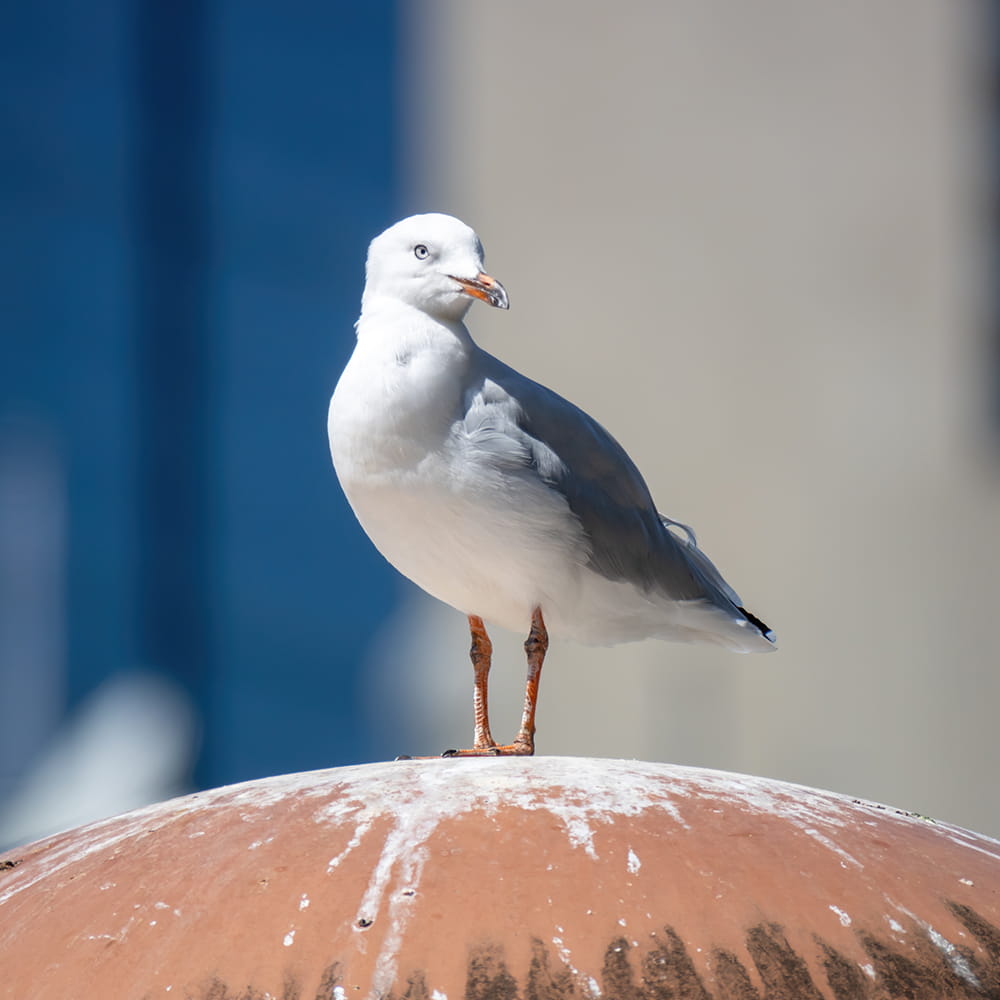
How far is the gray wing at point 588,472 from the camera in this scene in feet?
10.1

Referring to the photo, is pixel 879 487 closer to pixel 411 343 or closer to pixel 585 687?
pixel 585 687

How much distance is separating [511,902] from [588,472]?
1.52m

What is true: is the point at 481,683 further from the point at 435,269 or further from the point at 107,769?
the point at 107,769

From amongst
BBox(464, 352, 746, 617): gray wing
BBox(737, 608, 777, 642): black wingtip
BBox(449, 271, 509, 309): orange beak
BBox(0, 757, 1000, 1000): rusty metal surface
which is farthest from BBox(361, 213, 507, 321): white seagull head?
BBox(0, 757, 1000, 1000): rusty metal surface

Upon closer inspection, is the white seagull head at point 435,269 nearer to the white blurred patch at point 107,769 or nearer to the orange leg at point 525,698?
the orange leg at point 525,698

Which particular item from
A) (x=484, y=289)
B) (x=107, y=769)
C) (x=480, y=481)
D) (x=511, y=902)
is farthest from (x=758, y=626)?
(x=107, y=769)

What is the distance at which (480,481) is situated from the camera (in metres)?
2.99

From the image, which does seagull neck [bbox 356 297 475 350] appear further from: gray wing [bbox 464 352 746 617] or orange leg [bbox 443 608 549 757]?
orange leg [bbox 443 608 549 757]

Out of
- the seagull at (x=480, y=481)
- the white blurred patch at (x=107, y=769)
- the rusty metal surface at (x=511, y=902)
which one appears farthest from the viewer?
the white blurred patch at (x=107, y=769)

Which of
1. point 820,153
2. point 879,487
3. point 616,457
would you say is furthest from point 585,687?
point 616,457

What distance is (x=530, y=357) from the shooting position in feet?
34.0

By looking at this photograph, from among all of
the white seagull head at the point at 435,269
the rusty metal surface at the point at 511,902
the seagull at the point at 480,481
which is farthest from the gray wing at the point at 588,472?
the rusty metal surface at the point at 511,902

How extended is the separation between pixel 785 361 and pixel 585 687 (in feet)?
7.46

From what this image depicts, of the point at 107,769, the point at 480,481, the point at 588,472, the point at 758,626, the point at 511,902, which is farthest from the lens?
the point at 107,769
